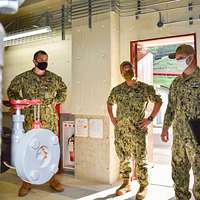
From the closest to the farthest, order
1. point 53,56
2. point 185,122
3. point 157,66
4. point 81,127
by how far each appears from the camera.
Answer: point 185,122, point 81,127, point 53,56, point 157,66

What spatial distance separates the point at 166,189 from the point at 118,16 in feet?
8.51

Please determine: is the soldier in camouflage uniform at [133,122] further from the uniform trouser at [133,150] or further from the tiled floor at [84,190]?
the tiled floor at [84,190]

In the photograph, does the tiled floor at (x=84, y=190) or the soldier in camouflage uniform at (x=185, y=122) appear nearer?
the soldier in camouflage uniform at (x=185, y=122)

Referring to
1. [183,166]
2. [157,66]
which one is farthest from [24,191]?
[157,66]

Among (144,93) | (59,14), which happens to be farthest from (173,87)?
(59,14)

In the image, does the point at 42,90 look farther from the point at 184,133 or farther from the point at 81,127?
the point at 184,133

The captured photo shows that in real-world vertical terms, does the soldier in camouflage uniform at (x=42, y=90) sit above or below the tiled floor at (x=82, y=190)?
above

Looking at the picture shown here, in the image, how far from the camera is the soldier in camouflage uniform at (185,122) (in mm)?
2760

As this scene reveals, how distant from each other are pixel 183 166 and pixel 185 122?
0.45 m

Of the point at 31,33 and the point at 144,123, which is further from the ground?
the point at 31,33

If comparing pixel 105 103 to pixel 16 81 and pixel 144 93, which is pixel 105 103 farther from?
pixel 16 81

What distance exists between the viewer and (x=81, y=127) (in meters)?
4.50

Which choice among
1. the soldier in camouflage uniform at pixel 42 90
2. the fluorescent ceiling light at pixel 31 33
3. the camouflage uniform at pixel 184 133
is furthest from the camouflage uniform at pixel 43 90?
the camouflage uniform at pixel 184 133

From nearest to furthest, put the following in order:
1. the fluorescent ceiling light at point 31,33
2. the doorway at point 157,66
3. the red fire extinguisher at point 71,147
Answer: the doorway at point 157,66, the fluorescent ceiling light at point 31,33, the red fire extinguisher at point 71,147
